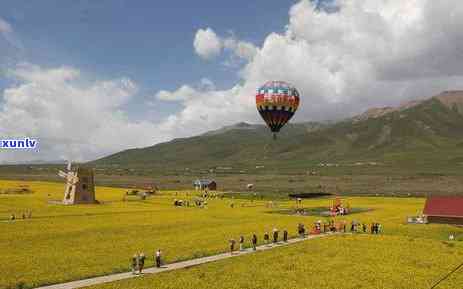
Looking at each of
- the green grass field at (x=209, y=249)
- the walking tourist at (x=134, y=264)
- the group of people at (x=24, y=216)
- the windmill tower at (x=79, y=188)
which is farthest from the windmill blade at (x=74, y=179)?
the walking tourist at (x=134, y=264)

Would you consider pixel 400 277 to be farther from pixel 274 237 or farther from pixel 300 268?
pixel 274 237

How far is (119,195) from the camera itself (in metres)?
125

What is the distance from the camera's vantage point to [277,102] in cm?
8712

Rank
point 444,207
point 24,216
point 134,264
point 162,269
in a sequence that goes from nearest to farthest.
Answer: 1. point 134,264
2. point 162,269
3. point 444,207
4. point 24,216

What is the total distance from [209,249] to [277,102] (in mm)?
42017

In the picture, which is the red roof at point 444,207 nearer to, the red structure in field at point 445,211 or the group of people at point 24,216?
the red structure in field at point 445,211

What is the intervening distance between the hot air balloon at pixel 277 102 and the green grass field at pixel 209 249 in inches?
673

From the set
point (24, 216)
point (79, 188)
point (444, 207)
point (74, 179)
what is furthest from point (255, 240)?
point (74, 179)

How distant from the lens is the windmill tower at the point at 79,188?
99.2m

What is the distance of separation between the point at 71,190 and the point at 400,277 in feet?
249

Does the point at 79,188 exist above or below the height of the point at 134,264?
above

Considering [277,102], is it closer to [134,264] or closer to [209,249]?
[209,249]

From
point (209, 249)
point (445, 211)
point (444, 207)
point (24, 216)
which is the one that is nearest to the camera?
point (209, 249)

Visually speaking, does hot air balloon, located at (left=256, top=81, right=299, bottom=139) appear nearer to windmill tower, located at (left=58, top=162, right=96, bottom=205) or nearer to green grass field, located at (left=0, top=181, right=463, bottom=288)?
green grass field, located at (left=0, top=181, right=463, bottom=288)
